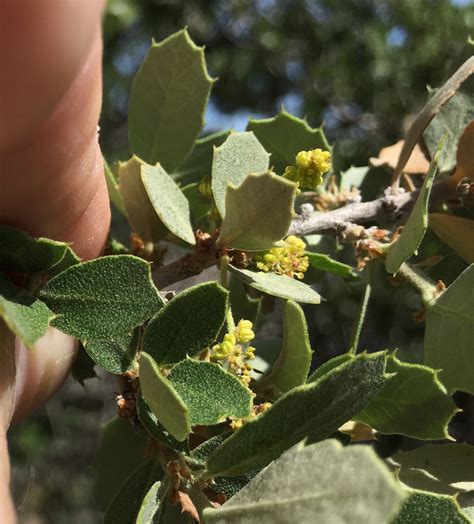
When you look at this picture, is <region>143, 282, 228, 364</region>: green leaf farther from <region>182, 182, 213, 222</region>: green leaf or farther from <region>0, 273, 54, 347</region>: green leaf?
<region>182, 182, 213, 222</region>: green leaf

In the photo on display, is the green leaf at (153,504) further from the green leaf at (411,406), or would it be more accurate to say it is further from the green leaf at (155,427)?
the green leaf at (411,406)

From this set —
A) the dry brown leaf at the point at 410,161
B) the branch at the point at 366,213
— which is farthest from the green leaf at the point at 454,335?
the dry brown leaf at the point at 410,161

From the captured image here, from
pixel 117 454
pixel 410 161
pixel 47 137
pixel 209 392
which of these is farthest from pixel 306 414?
pixel 410 161

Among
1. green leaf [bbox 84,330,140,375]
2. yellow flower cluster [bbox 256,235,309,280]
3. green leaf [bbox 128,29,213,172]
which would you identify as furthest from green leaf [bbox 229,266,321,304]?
green leaf [bbox 128,29,213,172]

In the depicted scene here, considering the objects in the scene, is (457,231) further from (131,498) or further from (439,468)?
(131,498)

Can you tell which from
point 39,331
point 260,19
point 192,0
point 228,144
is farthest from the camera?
point 192,0

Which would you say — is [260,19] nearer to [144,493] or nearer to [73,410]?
[73,410]

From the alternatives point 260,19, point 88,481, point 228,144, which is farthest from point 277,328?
point 228,144
